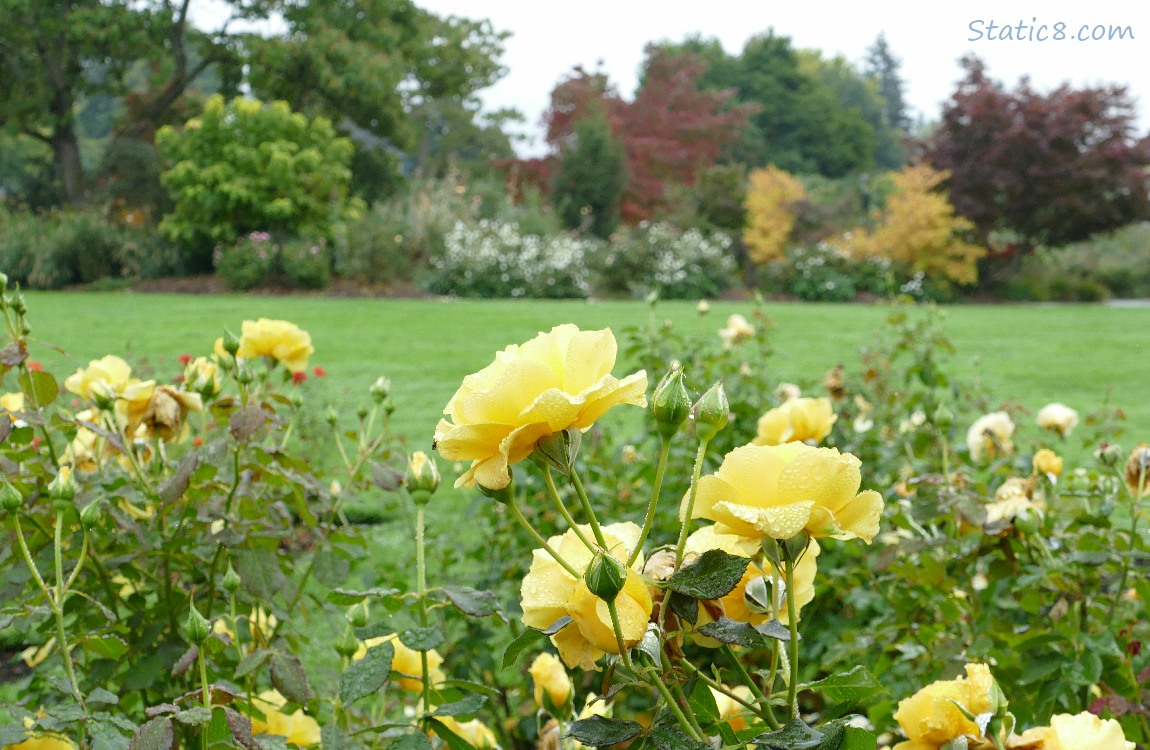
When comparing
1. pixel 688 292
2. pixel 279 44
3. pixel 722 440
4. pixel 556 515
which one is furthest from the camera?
pixel 279 44

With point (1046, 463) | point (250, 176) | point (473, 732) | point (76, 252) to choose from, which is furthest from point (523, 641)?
point (250, 176)

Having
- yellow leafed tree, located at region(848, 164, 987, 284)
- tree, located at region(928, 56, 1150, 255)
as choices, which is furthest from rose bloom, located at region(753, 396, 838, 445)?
tree, located at region(928, 56, 1150, 255)

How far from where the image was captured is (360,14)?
44.4 ft

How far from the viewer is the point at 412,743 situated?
1.88ft

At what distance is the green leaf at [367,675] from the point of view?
21.8 inches

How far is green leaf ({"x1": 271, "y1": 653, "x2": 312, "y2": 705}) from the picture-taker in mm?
660

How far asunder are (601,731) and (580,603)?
52mm

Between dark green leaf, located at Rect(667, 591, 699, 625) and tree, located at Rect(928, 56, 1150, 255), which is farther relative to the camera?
tree, located at Rect(928, 56, 1150, 255)

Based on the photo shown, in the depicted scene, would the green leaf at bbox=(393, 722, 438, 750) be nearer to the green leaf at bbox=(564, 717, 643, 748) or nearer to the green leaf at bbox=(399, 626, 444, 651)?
the green leaf at bbox=(399, 626, 444, 651)

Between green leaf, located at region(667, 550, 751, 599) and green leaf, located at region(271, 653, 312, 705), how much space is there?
0.37 m

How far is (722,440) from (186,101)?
601 inches

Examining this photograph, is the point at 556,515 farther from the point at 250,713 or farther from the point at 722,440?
the point at 250,713

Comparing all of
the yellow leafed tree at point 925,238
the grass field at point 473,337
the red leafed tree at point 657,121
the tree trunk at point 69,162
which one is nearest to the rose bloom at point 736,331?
the grass field at point 473,337

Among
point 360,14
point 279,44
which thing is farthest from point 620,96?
point 279,44
